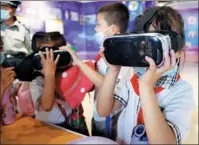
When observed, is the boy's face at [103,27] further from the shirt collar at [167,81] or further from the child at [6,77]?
the child at [6,77]

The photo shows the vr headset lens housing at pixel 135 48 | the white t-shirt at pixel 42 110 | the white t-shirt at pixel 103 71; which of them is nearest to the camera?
the vr headset lens housing at pixel 135 48

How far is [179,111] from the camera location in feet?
1.70

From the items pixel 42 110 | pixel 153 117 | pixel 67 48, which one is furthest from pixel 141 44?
pixel 42 110

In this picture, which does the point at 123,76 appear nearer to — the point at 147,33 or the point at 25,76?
the point at 147,33

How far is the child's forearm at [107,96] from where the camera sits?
0.52 meters

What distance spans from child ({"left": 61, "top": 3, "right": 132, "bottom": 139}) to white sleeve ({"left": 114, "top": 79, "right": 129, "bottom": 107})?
0.02m

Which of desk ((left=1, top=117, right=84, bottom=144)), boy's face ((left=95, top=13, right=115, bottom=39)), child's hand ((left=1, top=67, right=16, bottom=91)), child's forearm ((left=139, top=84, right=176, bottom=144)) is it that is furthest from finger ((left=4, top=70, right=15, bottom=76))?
child's forearm ((left=139, top=84, right=176, bottom=144))

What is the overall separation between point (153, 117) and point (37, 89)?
31 cm

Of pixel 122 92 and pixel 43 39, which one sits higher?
pixel 43 39

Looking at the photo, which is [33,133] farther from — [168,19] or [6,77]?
[168,19]

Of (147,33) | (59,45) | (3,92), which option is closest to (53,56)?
(59,45)

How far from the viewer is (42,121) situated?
0.68 metres

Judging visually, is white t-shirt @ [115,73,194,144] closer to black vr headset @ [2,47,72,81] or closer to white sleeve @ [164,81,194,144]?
white sleeve @ [164,81,194,144]

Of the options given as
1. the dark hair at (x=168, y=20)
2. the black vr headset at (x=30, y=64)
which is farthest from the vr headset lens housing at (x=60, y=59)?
the dark hair at (x=168, y=20)
